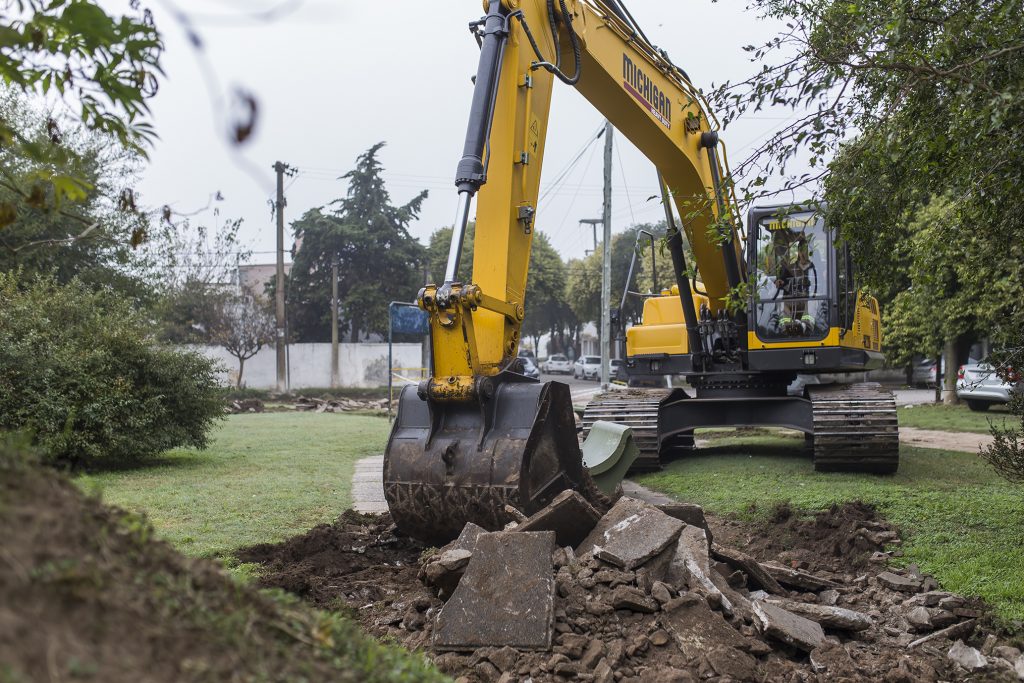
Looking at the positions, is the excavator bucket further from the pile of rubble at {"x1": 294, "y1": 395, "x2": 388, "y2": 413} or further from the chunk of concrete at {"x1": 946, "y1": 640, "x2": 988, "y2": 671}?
the pile of rubble at {"x1": 294, "y1": 395, "x2": 388, "y2": 413}

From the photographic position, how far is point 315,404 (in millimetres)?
31078

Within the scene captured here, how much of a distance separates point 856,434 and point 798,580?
483cm

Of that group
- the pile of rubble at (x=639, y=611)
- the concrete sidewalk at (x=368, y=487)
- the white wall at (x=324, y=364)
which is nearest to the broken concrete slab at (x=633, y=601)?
the pile of rubble at (x=639, y=611)

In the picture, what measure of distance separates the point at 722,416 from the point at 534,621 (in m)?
8.15

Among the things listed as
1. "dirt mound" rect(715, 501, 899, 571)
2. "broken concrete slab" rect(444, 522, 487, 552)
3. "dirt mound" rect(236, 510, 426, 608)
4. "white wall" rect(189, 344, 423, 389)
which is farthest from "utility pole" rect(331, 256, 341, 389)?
"broken concrete slab" rect(444, 522, 487, 552)

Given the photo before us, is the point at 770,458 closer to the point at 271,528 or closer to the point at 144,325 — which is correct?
the point at 271,528

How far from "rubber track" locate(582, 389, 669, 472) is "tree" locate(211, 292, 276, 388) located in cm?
2759

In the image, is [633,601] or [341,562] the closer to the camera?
[633,601]

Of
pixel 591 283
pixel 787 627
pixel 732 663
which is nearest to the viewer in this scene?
pixel 732 663

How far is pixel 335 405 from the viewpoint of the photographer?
3053 cm

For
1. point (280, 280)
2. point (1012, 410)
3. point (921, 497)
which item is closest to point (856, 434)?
point (921, 497)

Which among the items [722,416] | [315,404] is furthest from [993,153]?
[315,404]

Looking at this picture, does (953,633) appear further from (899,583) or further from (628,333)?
(628,333)

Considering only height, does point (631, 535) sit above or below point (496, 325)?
below
